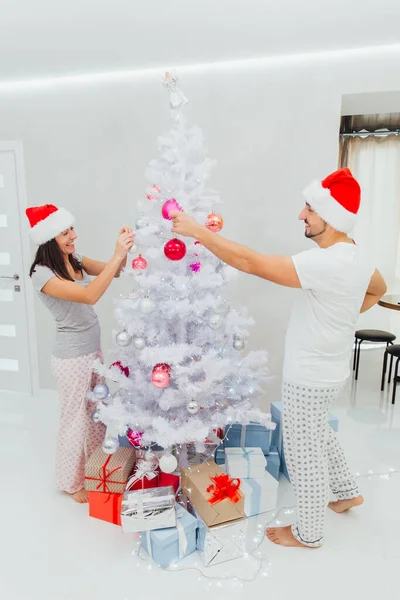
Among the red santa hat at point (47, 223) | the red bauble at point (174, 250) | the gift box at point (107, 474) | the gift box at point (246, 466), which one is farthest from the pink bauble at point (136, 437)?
the red santa hat at point (47, 223)

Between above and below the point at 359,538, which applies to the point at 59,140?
above

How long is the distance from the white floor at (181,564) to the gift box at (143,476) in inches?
9.4

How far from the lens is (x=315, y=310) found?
1.72 metres

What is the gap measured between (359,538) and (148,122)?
2.83m

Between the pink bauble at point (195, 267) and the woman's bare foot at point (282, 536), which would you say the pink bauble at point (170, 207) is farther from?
the woman's bare foot at point (282, 536)

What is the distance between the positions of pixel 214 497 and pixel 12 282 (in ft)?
8.43

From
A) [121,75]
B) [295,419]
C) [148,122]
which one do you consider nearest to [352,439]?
[295,419]

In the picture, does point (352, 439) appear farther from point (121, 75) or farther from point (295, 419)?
point (121, 75)

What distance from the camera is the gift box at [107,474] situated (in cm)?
209

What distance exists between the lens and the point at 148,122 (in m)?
3.08

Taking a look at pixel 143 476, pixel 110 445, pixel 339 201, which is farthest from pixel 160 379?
pixel 339 201

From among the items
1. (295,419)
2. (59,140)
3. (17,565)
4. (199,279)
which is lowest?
(17,565)

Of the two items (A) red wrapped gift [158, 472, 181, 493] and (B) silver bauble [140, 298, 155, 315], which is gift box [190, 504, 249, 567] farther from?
(B) silver bauble [140, 298, 155, 315]

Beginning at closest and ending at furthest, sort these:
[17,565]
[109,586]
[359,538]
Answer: [109,586] < [17,565] < [359,538]
